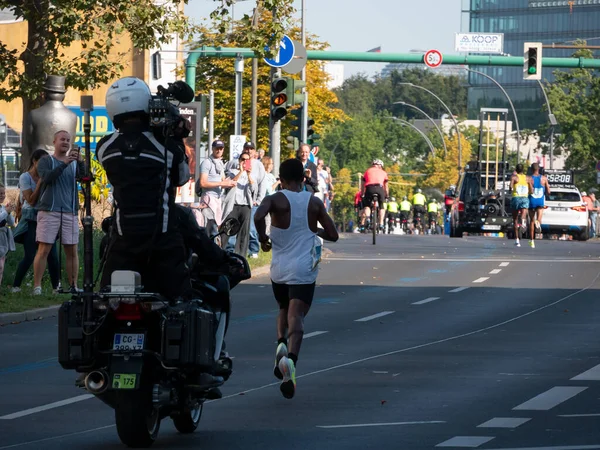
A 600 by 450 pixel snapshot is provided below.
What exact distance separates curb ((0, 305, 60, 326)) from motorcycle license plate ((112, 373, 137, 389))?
27.3 ft

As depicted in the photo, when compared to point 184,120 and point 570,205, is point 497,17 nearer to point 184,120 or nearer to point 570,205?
point 570,205

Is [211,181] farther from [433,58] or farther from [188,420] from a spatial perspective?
[433,58]

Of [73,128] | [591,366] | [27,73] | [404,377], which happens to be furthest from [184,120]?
[27,73]

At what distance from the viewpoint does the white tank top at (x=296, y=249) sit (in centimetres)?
1069

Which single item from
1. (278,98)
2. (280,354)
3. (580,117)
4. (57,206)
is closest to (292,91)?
(278,98)

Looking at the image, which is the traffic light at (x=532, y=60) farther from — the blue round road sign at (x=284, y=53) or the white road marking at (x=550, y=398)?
the white road marking at (x=550, y=398)

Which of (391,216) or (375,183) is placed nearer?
(375,183)

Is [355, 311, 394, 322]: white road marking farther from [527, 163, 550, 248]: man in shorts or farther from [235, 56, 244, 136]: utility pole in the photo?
[527, 163, 550, 248]: man in shorts

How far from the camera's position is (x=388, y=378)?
1135 centimetres

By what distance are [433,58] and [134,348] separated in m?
32.0

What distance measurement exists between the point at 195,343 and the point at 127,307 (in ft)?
1.32

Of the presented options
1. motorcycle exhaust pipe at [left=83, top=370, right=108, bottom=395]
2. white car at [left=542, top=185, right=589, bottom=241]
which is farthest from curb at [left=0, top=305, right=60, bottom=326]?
white car at [left=542, top=185, right=589, bottom=241]

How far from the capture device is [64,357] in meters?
7.96

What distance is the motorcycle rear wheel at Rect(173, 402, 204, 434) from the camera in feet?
28.4
